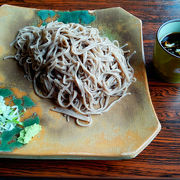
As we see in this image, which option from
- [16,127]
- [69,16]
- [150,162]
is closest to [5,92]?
[16,127]

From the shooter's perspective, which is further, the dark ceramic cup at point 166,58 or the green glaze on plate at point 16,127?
the dark ceramic cup at point 166,58

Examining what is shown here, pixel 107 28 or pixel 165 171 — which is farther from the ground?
pixel 107 28

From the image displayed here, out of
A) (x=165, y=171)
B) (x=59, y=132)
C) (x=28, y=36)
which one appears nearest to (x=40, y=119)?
(x=59, y=132)

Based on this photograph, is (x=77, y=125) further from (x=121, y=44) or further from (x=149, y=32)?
(x=149, y=32)

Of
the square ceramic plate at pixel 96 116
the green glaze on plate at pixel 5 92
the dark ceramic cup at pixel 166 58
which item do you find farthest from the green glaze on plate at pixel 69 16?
the green glaze on plate at pixel 5 92

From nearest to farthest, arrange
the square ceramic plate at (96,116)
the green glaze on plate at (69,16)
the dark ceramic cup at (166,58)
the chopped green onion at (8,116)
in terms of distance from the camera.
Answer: the square ceramic plate at (96,116) < the chopped green onion at (8,116) < the dark ceramic cup at (166,58) < the green glaze on plate at (69,16)

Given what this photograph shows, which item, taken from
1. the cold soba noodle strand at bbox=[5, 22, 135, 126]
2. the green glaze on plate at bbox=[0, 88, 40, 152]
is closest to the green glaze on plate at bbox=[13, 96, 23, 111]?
the green glaze on plate at bbox=[0, 88, 40, 152]

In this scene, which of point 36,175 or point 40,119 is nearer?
point 36,175

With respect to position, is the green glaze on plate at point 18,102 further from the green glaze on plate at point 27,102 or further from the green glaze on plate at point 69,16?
the green glaze on plate at point 69,16
